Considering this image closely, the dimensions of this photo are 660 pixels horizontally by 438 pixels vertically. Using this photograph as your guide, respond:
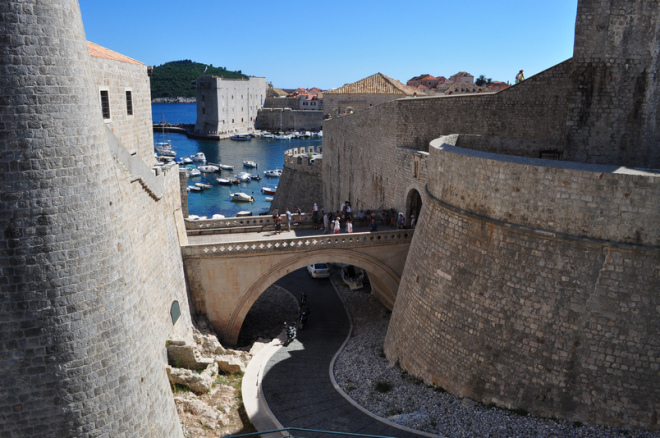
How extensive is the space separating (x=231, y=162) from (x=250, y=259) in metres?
59.1

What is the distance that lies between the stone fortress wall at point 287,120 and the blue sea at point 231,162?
25.4 feet

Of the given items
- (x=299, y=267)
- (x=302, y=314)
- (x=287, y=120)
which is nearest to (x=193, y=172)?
(x=287, y=120)

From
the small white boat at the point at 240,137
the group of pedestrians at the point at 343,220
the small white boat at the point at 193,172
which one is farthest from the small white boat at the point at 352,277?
the small white boat at the point at 240,137

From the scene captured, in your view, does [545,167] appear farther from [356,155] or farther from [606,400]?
[356,155]

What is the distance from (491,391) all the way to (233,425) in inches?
258

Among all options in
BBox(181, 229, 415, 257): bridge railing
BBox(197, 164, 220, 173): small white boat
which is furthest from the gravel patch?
BBox(197, 164, 220, 173): small white boat

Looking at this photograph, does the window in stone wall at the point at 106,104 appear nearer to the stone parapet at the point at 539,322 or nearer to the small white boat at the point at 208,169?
the stone parapet at the point at 539,322

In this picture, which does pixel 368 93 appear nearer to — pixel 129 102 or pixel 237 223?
pixel 237 223

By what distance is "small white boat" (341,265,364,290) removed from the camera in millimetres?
25953

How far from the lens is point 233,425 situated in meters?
14.3

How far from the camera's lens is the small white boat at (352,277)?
25953 millimetres

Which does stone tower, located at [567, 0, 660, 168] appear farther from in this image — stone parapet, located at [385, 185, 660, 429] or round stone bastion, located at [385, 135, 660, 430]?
stone parapet, located at [385, 185, 660, 429]

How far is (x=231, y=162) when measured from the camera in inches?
3034

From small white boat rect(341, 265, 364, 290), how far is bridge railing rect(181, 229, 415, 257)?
532 cm
